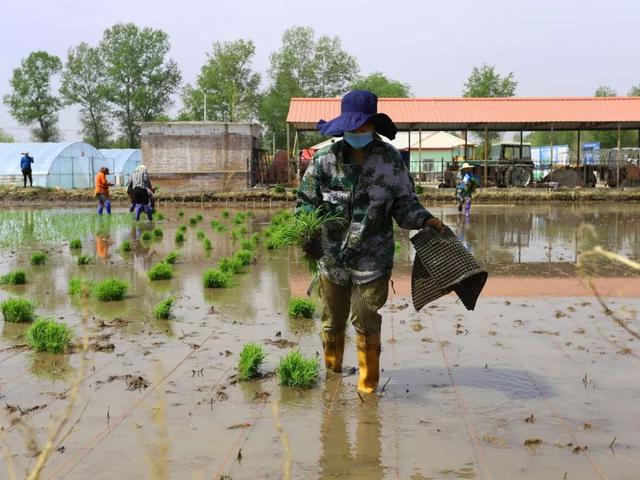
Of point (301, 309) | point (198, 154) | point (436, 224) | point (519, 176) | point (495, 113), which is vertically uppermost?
point (495, 113)

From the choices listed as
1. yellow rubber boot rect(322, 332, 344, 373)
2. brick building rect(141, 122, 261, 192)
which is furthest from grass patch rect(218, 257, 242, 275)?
brick building rect(141, 122, 261, 192)

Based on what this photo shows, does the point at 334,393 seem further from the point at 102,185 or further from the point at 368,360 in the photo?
the point at 102,185

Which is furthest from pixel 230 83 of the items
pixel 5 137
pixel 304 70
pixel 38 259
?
pixel 38 259

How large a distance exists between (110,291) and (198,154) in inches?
1083

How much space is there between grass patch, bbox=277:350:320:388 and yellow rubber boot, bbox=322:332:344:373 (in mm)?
154

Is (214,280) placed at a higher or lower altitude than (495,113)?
lower

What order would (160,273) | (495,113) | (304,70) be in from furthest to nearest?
1. (304,70)
2. (495,113)
3. (160,273)

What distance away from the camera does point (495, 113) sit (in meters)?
35.3

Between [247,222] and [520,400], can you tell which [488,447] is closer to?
[520,400]

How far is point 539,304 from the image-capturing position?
7.90 m

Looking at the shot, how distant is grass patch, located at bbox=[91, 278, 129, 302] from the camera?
804cm

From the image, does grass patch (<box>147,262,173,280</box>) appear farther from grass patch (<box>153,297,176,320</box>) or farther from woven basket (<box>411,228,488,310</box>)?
woven basket (<box>411,228,488,310</box>)

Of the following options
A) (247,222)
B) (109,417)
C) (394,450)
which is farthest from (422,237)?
(247,222)

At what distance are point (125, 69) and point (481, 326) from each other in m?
84.3
